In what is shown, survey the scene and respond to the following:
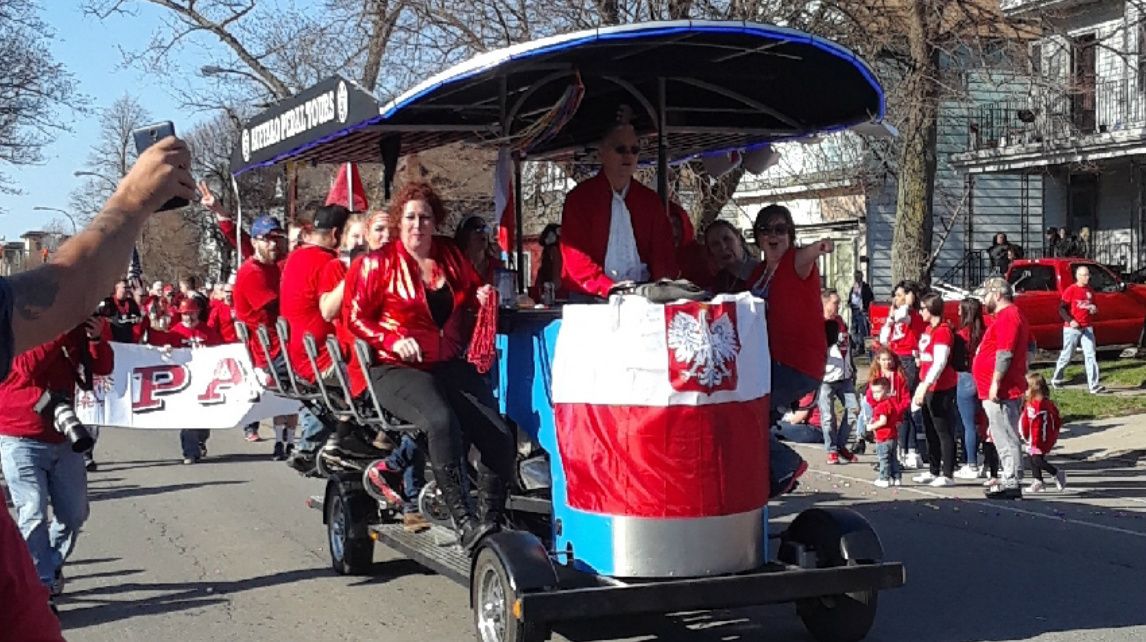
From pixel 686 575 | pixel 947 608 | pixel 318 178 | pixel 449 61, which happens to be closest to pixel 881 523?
pixel 947 608

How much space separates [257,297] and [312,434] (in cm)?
125

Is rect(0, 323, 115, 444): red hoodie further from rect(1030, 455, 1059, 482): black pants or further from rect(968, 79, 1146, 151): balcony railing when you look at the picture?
rect(968, 79, 1146, 151): balcony railing

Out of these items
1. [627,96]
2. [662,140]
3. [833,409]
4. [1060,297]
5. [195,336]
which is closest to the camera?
[662,140]

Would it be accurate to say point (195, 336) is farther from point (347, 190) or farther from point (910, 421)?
point (910, 421)

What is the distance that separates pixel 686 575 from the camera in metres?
6.35

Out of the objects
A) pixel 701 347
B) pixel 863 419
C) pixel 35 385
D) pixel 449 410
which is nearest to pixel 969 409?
pixel 863 419

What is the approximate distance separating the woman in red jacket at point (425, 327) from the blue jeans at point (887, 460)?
6.46 meters

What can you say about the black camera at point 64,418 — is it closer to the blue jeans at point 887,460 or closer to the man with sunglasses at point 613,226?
the man with sunglasses at point 613,226

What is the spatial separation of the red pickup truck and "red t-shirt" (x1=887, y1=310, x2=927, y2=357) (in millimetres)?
8650

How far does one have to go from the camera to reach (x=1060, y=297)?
927 inches

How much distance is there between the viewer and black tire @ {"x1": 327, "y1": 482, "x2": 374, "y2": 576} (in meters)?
9.02

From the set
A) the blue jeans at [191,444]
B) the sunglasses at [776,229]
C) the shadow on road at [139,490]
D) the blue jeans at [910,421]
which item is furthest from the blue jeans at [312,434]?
the blue jeans at [910,421]

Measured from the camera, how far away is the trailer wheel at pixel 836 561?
22.2 ft

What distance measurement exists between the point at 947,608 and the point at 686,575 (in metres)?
2.22
